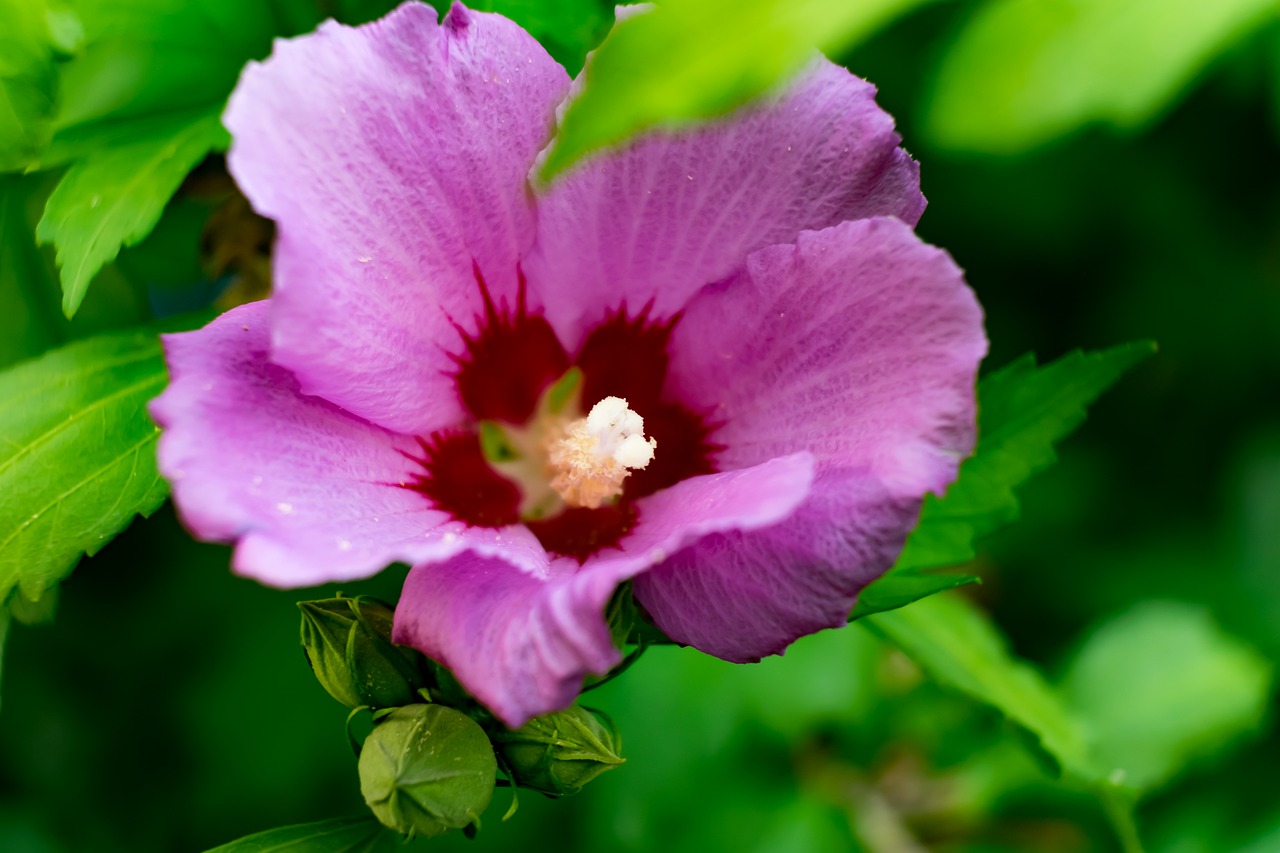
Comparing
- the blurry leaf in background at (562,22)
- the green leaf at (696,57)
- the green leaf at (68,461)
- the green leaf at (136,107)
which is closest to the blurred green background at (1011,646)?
the green leaf at (136,107)

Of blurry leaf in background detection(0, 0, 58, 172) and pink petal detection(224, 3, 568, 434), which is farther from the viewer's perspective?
blurry leaf in background detection(0, 0, 58, 172)

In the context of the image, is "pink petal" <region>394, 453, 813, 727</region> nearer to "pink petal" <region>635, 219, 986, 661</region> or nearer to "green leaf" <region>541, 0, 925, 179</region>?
"pink petal" <region>635, 219, 986, 661</region>

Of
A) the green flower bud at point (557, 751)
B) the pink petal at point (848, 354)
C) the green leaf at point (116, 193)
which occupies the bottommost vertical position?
the green flower bud at point (557, 751)

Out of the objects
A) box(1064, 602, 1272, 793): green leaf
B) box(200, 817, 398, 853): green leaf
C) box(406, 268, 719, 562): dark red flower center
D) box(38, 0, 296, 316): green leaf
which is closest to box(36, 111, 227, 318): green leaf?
box(38, 0, 296, 316): green leaf

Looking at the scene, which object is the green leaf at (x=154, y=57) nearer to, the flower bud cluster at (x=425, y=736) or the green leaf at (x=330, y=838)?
the flower bud cluster at (x=425, y=736)

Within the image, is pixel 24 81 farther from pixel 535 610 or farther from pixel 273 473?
pixel 535 610

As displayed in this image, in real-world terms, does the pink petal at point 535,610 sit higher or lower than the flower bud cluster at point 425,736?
higher
